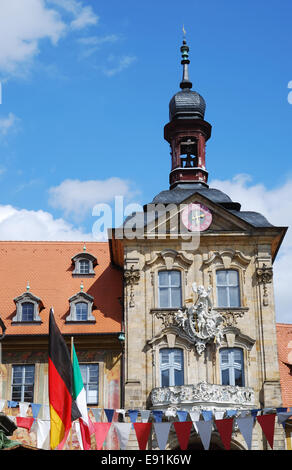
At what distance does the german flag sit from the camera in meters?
22.0

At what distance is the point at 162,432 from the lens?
2820 centimetres

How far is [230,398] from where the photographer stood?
31.0 metres

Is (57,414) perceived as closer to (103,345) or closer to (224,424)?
(224,424)

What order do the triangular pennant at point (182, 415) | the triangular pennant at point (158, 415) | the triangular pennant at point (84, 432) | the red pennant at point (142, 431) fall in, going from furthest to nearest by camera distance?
the triangular pennant at point (158, 415) < the triangular pennant at point (182, 415) < the red pennant at point (142, 431) < the triangular pennant at point (84, 432)

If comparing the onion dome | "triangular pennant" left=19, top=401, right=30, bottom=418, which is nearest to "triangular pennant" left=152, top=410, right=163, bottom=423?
"triangular pennant" left=19, top=401, right=30, bottom=418

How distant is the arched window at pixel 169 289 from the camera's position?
3347 centimetres

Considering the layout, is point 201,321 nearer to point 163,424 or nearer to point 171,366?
point 171,366

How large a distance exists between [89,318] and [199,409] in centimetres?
655

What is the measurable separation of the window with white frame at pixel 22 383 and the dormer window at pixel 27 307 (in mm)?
2218

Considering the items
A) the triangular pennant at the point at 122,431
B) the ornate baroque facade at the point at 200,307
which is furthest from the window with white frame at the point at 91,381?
the triangular pennant at the point at 122,431

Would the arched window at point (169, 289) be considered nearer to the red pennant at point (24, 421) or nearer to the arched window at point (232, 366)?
the arched window at point (232, 366)

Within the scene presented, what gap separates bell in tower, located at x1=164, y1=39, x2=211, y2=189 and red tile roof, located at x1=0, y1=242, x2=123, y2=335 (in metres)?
5.41

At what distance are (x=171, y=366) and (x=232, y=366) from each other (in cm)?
252
